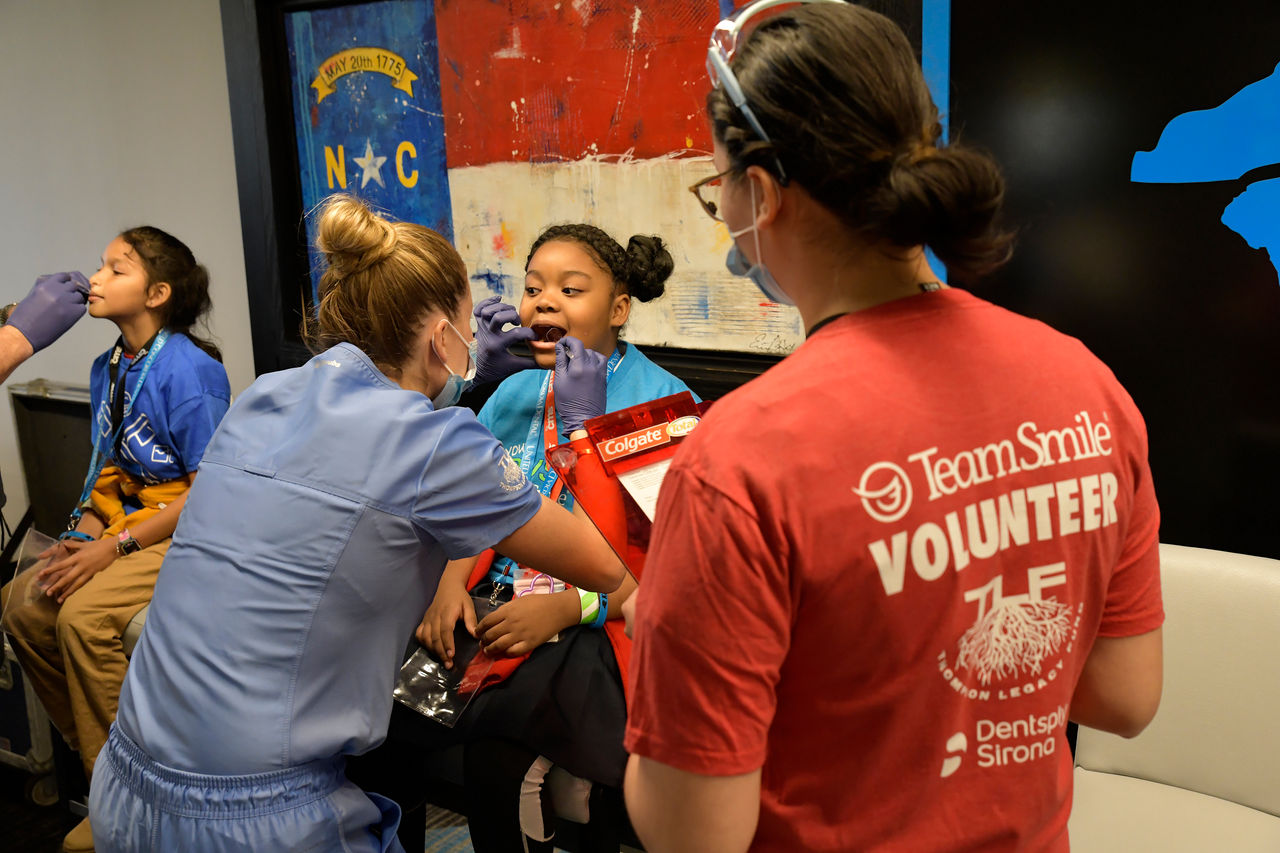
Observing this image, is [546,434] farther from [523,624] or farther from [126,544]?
[126,544]

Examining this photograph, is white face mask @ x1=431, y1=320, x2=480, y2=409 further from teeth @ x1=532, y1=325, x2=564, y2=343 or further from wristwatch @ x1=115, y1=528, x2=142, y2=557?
wristwatch @ x1=115, y1=528, x2=142, y2=557

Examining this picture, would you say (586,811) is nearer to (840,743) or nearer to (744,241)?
(840,743)

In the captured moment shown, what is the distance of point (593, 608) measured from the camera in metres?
1.69

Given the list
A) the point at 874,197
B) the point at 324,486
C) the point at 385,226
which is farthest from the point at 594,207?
the point at 874,197

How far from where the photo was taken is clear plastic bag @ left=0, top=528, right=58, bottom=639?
235 cm

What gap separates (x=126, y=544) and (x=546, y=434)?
1.24 m

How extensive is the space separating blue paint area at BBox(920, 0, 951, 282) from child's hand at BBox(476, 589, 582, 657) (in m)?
0.96

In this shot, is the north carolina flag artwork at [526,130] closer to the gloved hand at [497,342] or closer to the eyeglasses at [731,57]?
the gloved hand at [497,342]

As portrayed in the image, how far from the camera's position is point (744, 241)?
87cm

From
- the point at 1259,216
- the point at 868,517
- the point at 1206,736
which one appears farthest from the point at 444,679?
the point at 1259,216

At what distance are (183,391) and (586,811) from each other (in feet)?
4.88

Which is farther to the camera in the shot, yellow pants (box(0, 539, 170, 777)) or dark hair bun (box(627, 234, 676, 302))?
yellow pants (box(0, 539, 170, 777))

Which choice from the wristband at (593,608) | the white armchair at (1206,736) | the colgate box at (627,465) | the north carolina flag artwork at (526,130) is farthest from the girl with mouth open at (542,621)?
the white armchair at (1206,736)

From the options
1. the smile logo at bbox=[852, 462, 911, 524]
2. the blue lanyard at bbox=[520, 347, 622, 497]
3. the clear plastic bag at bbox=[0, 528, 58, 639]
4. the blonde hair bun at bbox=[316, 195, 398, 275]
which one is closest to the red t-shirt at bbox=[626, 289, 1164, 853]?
the smile logo at bbox=[852, 462, 911, 524]
